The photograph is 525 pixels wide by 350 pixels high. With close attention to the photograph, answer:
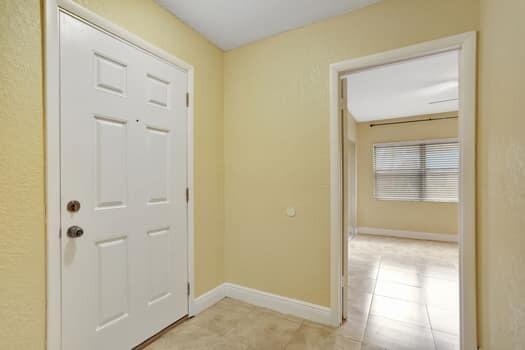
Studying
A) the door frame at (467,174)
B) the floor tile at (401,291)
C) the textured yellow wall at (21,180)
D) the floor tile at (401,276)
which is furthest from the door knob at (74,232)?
the floor tile at (401,276)

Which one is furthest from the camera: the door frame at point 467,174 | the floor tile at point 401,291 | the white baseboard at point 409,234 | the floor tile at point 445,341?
the white baseboard at point 409,234

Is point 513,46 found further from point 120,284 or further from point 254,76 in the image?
point 120,284

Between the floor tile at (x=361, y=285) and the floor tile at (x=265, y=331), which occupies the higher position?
the floor tile at (x=265, y=331)

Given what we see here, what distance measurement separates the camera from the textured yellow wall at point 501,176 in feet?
3.10

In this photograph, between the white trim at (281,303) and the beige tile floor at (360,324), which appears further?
the white trim at (281,303)

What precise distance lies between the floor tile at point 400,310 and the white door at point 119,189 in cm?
179

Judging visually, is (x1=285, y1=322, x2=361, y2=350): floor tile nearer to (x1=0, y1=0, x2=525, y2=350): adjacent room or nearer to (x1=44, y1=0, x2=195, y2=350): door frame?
(x1=0, y1=0, x2=525, y2=350): adjacent room

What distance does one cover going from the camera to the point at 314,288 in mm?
2100

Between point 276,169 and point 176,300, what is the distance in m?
1.42

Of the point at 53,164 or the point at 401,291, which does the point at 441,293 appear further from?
the point at 53,164

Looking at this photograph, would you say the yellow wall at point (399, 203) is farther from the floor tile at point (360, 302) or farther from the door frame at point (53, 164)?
the door frame at point (53, 164)

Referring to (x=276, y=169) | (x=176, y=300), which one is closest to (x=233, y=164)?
(x=276, y=169)

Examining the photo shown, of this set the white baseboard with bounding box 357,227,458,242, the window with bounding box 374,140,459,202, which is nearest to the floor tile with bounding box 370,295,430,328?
Result: the white baseboard with bounding box 357,227,458,242

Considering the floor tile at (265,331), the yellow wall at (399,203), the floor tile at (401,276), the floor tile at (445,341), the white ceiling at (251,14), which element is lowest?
the floor tile at (401,276)
